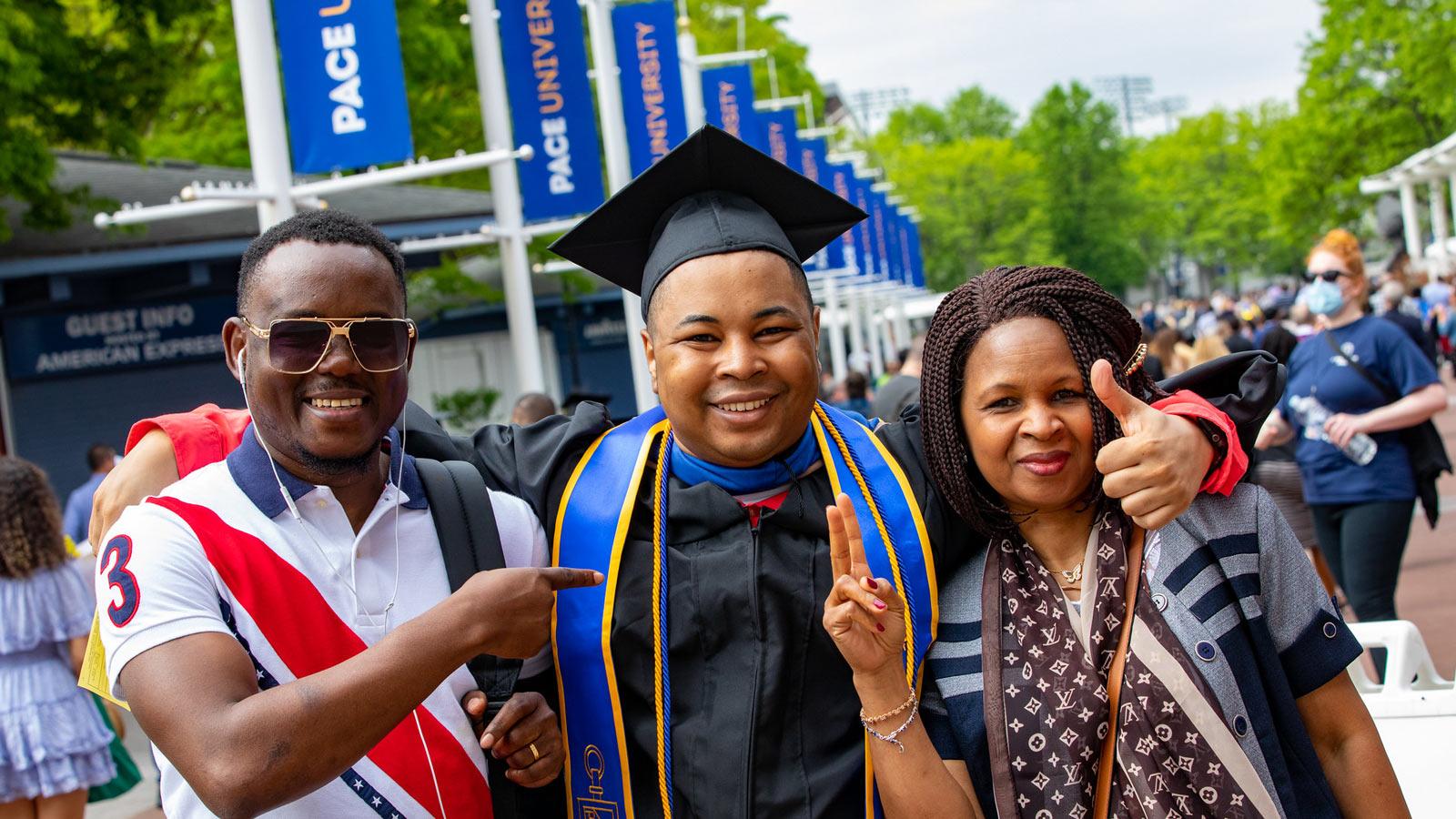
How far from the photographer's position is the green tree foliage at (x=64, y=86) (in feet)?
33.8

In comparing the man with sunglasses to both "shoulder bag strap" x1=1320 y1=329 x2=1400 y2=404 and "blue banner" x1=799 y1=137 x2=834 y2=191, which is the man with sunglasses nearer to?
"shoulder bag strap" x1=1320 y1=329 x2=1400 y2=404

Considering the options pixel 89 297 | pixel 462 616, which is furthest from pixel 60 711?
pixel 89 297

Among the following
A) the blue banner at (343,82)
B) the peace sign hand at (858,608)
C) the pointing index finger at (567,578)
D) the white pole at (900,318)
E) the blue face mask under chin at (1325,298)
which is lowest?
the peace sign hand at (858,608)

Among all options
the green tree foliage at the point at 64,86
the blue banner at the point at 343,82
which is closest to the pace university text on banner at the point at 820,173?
the green tree foliage at the point at 64,86

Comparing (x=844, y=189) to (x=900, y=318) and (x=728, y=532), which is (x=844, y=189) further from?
(x=728, y=532)

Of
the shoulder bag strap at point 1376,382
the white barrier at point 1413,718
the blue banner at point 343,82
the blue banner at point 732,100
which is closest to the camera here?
the white barrier at point 1413,718

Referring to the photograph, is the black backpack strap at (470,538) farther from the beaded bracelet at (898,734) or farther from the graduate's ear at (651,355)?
the beaded bracelet at (898,734)

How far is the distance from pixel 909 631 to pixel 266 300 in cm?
127

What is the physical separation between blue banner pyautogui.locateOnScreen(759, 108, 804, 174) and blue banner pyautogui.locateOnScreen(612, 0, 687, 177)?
455cm

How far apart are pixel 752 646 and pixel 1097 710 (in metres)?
0.61

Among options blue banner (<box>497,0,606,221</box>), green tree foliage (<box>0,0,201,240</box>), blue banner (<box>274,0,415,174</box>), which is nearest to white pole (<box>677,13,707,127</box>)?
blue banner (<box>497,0,606,221</box>)

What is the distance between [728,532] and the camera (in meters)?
2.50

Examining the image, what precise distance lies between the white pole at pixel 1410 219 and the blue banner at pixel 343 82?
3114cm

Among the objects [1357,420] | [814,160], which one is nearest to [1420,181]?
[814,160]
